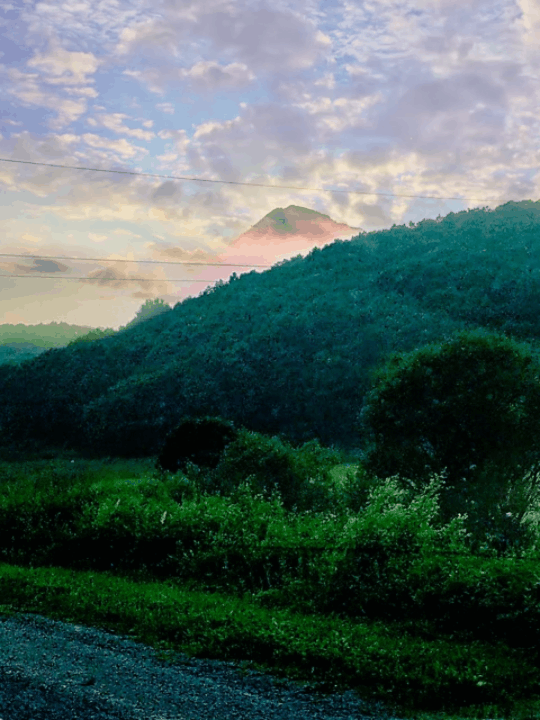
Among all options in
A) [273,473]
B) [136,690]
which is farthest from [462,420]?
[136,690]

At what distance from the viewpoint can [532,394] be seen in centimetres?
1722

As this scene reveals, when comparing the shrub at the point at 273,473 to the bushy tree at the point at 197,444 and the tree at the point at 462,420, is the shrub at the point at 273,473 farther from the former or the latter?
the bushy tree at the point at 197,444

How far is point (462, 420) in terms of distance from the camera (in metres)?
17.2

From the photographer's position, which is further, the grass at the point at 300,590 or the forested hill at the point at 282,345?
the forested hill at the point at 282,345

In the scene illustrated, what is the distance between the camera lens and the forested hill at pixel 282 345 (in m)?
47.3

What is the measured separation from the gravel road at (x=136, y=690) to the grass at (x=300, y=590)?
0.85 ft

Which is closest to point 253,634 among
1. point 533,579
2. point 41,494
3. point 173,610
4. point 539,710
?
point 173,610

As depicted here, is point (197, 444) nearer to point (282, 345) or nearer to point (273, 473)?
point (273, 473)

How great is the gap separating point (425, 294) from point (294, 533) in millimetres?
50329

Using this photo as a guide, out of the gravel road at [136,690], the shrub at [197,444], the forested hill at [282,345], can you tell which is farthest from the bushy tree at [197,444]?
the forested hill at [282,345]

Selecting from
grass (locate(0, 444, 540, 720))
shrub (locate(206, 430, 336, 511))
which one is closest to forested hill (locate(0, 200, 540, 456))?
shrub (locate(206, 430, 336, 511))

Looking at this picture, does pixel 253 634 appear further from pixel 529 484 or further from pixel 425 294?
pixel 425 294

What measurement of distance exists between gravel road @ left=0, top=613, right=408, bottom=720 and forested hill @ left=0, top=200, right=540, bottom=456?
112 ft

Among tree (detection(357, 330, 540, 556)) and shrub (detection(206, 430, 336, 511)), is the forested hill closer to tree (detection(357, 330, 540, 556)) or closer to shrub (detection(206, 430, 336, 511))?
shrub (detection(206, 430, 336, 511))
